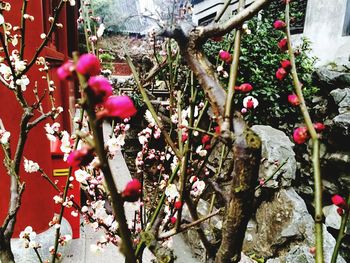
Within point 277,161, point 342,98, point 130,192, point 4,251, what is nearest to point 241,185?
point 130,192

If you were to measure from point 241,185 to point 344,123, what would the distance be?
4.79 m

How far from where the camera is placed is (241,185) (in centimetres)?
68

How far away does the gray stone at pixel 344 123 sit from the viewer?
477 cm

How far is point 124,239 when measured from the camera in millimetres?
506

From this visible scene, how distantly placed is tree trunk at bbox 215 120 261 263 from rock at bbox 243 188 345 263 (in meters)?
3.64

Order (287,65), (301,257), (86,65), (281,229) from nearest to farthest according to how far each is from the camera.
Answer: (86,65) < (287,65) < (301,257) < (281,229)

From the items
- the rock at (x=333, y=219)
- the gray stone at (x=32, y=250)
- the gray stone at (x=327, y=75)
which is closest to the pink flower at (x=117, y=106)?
the gray stone at (x=32, y=250)

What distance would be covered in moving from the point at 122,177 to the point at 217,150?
77.4 inches

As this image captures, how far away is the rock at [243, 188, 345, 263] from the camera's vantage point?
4203mm

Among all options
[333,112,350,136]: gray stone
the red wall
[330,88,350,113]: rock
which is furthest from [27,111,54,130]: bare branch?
[330,88,350,113]: rock

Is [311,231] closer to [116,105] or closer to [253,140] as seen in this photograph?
[253,140]

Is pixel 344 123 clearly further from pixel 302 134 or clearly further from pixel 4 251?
pixel 4 251

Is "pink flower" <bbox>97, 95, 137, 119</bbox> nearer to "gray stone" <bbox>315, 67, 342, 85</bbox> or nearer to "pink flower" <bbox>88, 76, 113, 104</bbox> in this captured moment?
"pink flower" <bbox>88, 76, 113, 104</bbox>

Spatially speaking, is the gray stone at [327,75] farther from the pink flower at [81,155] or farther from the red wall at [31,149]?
the pink flower at [81,155]
